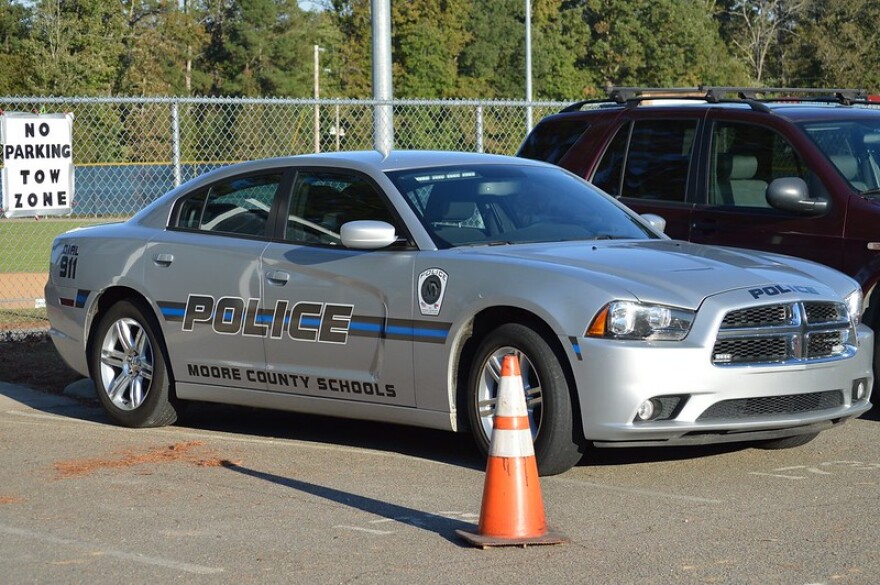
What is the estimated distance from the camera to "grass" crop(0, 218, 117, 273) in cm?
2427

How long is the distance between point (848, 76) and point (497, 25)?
24.1 metres

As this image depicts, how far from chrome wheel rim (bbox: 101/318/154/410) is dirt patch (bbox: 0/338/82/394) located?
1730mm

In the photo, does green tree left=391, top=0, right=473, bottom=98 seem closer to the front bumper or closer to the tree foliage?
the tree foliage

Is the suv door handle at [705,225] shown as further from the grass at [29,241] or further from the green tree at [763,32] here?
the green tree at [763,32]

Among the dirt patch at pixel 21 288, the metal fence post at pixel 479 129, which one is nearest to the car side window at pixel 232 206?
the dirt patch at pixel 21 288

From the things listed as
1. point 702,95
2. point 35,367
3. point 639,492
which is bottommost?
point 35,367

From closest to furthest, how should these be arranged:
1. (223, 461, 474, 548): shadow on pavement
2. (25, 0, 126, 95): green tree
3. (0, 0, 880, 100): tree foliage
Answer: (223, 461, 474, 548): shadow on pavement → (25, 0, 126, 95): green tree → (0, 0, 880, 100): tree foliage

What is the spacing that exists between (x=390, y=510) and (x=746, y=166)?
4315 mm

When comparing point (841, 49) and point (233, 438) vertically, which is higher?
point (841, 49)

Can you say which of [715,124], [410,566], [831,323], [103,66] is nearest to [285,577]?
[410,566]

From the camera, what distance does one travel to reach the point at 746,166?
32.8ft

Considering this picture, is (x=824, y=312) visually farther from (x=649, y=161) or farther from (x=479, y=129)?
(x=479, y=129)

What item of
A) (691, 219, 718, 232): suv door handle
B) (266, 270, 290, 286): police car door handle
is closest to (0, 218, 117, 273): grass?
(691, 219, 718, 232): suv door handle

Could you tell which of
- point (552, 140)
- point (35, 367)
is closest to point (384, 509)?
point (552, 140)
